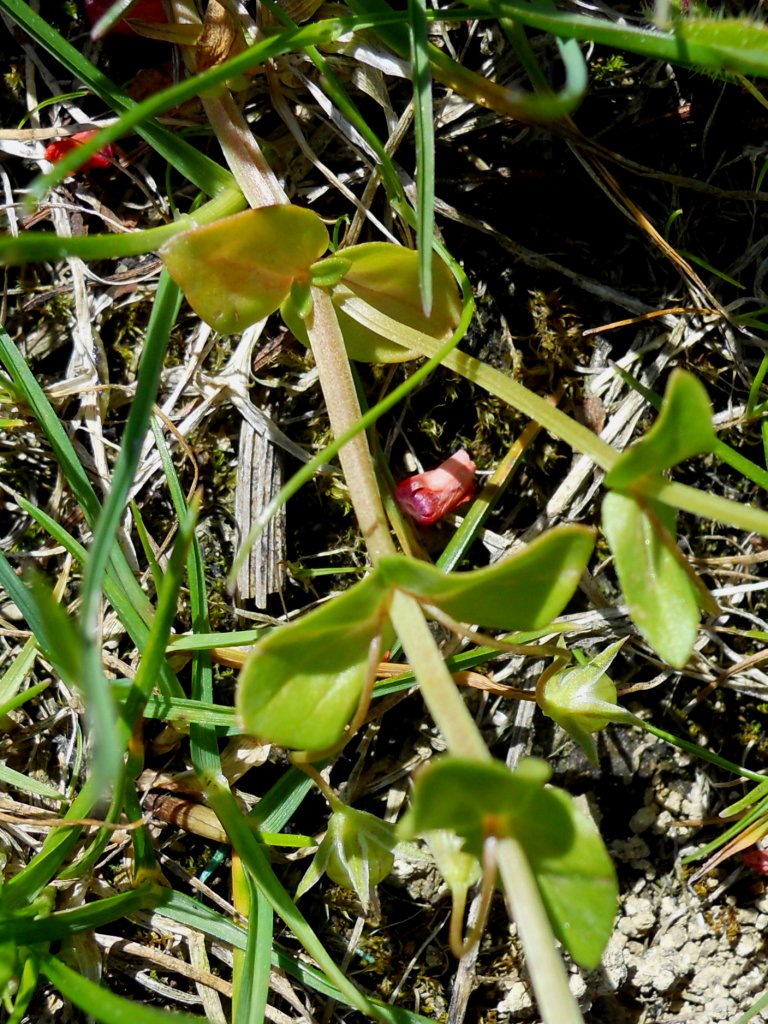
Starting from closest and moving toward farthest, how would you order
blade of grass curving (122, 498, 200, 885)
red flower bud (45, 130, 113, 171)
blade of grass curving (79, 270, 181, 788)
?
1. blade of grass curving (79, 270, 181, 788)
2. blade of grass curving (122, 498, 200, 885)
3. red flower bud (45, 130, 113, 171)

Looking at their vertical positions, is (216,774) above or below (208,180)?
below

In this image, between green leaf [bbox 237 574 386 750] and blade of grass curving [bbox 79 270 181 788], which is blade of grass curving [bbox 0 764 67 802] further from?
green leaf [bbox 237 574 386 750]

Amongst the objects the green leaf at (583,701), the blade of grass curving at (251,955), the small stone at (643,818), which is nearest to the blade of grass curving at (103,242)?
the green leaf at (583,701)

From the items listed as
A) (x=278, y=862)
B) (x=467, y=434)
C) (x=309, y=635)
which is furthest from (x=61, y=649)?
(x=467, y=434)

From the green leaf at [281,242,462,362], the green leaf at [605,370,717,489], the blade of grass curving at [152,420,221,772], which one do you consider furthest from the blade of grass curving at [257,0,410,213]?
the green leaf at [605,370,717,489]

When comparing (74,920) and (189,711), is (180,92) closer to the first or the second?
(189,711)

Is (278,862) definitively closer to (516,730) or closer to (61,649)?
(516,730)
